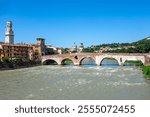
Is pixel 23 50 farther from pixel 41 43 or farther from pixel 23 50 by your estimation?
pixel 41 43

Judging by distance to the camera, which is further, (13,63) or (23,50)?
(23,50)

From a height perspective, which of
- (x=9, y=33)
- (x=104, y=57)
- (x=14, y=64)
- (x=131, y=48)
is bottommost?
(x=14, y=64)

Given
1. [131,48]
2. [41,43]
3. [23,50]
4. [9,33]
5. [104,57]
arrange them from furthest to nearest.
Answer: [131,48], [9,33], [41,43], [23,50], [104,57]

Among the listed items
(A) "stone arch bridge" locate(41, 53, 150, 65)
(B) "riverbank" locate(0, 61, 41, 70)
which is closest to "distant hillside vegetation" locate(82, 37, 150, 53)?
(A) "stone arch bridge" locate(41, 53, 150, 65)

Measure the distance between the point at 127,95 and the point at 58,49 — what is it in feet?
165

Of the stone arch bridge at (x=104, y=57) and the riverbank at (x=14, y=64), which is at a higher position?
the stone arch bridge at (x=104, y=57)

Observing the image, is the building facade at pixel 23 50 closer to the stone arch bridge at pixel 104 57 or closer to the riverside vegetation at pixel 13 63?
the riverside vegetation at pixel 13 63

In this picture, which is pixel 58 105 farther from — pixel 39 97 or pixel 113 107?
pixel 39 97

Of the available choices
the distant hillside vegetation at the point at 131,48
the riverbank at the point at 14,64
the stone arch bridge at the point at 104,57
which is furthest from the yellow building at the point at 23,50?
the distant hillside vegetation at the point at 131,48

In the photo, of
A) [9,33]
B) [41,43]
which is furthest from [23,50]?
[9,33]

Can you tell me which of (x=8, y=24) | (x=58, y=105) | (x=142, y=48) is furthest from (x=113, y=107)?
(x=8, y=24)

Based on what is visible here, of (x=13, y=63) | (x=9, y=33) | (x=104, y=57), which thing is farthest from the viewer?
(x=9, y=33)

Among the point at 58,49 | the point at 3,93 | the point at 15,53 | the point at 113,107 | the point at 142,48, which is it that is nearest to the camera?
the point at 113,107

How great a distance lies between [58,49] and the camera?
6116cm
